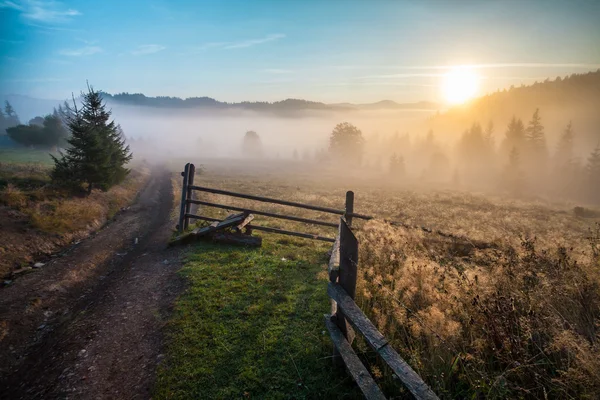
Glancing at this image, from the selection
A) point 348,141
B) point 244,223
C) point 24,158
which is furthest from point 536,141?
point 24,158

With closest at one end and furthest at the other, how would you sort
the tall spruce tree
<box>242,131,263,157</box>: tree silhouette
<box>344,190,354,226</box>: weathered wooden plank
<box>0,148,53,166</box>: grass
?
<box>344,190,354,226</box>: weathered wooden plank, the tall spruce tree, <box>0,148,53,166</box>: grass, <box>242,131,263,157</box>: tree silhouette

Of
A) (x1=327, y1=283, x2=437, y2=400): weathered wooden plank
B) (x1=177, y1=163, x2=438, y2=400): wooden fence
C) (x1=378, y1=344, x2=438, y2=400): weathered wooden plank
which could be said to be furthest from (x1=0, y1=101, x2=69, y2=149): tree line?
(x1=378, y1=344, x2=438, y2=400): weathered wooden plank

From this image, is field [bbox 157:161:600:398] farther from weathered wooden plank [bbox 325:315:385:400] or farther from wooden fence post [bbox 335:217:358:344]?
wooden fence post [bbox 335:217:358:344]

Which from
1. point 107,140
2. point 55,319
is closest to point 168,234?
point 55,319

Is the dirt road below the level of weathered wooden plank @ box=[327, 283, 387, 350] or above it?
below

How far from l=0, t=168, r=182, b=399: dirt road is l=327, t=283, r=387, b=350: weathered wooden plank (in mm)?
3380

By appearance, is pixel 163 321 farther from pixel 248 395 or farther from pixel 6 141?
pixel 6 141

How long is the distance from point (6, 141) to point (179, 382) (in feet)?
302

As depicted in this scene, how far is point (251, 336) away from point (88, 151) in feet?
66.9

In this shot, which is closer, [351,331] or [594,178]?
[351,331]

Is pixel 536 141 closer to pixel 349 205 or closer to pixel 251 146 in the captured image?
pixel 349 205

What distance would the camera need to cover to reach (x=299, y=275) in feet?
26.2

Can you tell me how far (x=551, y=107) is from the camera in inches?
5079

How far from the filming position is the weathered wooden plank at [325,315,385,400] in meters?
3.25
